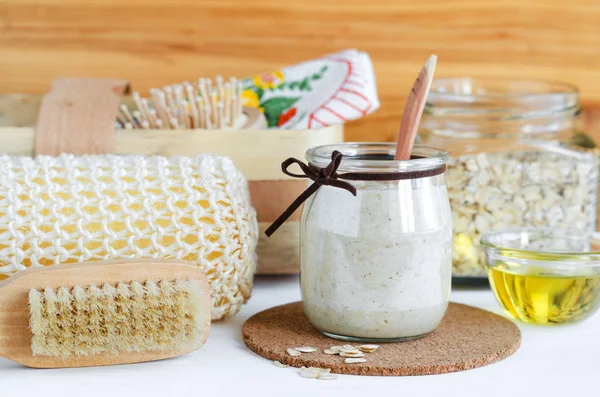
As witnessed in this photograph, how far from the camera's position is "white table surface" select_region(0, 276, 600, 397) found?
0.57 meters

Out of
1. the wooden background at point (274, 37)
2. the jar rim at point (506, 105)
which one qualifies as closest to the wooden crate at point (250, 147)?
the jar rim at point (506, 105)

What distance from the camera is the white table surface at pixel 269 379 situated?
0.57 metres

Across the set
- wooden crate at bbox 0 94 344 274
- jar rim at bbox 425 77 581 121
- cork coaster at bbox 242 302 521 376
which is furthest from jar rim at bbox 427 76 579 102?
cork coaster at bbox 242 302 521 376

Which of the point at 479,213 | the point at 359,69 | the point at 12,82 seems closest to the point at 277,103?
the point at 359,69

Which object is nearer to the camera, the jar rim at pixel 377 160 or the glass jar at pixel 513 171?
the jar rim at pixel 377 160

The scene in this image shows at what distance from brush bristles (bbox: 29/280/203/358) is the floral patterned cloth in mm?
297

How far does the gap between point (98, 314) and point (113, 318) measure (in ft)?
0.04

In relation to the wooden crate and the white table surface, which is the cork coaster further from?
the wooden crate

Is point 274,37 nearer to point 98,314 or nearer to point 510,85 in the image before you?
point 510,85

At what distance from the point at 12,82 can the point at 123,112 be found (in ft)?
0.77

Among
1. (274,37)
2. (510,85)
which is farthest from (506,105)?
(274,37)

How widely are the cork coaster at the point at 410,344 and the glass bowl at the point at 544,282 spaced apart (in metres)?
0.02

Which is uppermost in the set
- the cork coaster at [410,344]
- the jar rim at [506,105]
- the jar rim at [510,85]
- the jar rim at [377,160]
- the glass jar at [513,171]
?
the jar rim at [510,85]

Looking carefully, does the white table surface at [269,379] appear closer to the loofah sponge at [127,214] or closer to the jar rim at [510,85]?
the loofah sponge at [127,214]
